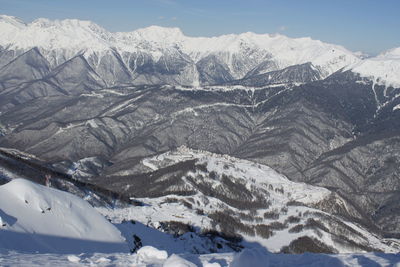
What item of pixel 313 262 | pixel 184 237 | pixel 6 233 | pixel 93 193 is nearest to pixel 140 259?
pixel 313 262

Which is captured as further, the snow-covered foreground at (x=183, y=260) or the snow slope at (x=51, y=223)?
the snow slope at (x=51, y=223)

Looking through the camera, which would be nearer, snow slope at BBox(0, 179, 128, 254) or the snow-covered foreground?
the snow-covered foreground

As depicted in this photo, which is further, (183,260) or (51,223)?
(51,223)

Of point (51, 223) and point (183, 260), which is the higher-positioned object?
point (51, 223)
